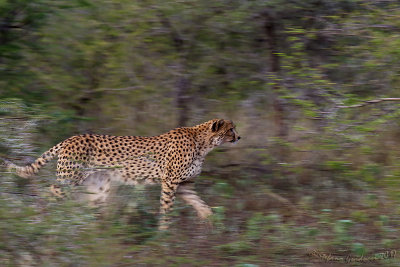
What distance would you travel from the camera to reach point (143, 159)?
738 cm

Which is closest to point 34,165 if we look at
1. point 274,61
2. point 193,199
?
point 193,199

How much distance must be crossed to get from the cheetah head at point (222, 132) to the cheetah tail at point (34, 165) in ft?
6.51

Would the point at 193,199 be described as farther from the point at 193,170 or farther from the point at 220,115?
the point at 220,115

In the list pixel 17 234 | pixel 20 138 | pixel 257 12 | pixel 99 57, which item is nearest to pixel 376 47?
pixel 257 12

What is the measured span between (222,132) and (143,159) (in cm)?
113

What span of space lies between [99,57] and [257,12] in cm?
234

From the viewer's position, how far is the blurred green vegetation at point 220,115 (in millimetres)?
5324

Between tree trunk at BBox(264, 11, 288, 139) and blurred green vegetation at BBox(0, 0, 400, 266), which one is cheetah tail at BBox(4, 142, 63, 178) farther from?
tree trunk at BBox(264, 11, 288, 139)

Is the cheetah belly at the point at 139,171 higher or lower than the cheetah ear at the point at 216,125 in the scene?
lower

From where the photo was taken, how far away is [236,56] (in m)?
8.58

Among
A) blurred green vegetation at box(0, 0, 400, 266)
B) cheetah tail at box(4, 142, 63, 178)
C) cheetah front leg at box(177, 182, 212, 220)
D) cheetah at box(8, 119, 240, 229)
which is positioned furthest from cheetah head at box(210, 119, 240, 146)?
cheetah tail at box(4, 142, 63, 178)

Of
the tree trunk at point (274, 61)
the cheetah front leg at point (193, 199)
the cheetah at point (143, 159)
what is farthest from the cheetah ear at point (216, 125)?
the tree trunk at point (274, 61)

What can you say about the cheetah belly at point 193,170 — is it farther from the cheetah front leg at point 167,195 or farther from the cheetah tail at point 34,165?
the cheetah tail at point 34,165

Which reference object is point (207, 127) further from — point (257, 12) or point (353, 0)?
point (353, 0)
